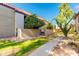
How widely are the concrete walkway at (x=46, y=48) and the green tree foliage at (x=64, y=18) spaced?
256 mm

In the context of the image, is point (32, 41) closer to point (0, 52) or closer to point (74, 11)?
point (0, 52)

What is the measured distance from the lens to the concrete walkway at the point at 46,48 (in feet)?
17.7

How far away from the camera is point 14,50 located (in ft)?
18.1

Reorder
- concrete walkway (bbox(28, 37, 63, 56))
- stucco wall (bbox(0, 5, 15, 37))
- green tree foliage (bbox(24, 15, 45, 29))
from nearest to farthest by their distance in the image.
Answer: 1. concrete walkway (bbox(28, 37, 63, 56))
2. stucco wall (bbox(0, 5, 15, 37))
3. green tree foliage (bbox(24, 15, 45, 29))

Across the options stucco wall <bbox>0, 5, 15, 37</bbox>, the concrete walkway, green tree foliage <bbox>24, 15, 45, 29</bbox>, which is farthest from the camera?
green tree foliage <bbox>24, 15, 45, 29</bbox>

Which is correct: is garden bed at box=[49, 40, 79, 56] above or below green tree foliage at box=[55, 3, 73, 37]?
below

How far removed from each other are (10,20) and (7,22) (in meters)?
0.08

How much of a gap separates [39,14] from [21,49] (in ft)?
2.99

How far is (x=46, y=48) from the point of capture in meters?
5.61

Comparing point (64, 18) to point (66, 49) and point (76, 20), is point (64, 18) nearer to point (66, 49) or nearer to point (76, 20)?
point (76, 20)

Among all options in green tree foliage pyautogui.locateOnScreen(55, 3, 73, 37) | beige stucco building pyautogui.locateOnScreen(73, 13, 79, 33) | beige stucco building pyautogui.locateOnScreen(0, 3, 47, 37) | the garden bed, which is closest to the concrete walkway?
the garden bed

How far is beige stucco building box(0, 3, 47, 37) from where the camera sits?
18.3ft

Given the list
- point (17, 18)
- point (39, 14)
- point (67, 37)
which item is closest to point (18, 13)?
point (17, 18)

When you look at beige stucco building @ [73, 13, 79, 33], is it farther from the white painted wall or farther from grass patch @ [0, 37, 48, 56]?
the white painted wall
